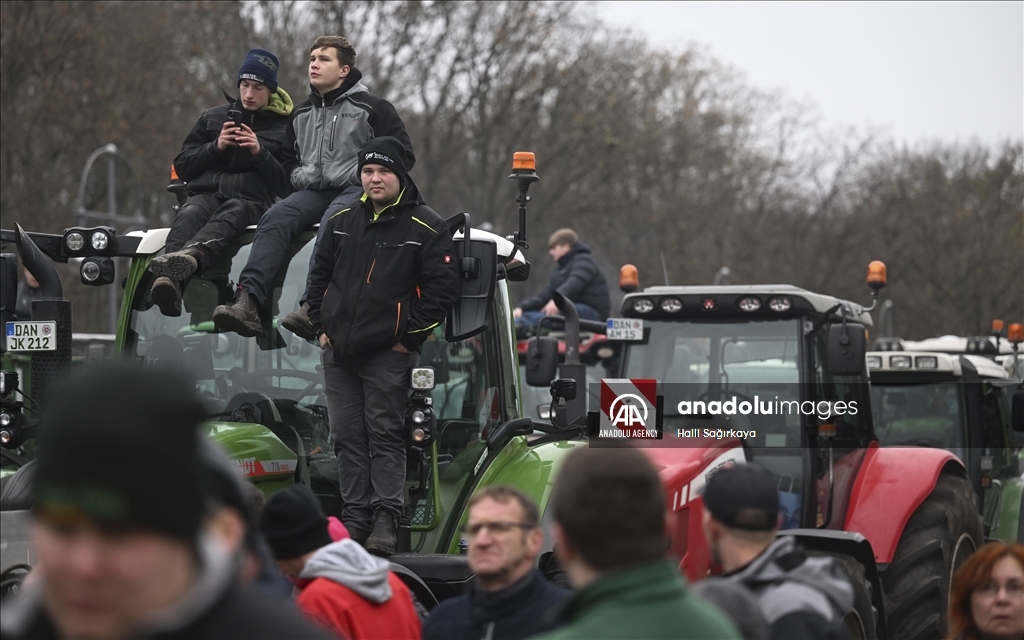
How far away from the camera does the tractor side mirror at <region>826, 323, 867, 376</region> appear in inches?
344

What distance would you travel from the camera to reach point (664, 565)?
2.49 metres

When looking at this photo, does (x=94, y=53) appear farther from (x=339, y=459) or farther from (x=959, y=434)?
(x=339, y=459)

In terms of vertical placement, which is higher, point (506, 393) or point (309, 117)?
point (309, 117)

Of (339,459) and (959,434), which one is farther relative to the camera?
(959,434)

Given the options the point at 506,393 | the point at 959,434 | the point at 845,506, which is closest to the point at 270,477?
the point at 506,393

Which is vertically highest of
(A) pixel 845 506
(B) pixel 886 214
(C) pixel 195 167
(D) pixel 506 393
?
(B) pixel 886 214

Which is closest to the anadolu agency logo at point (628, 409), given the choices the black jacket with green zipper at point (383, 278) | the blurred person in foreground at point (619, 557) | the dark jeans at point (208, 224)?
the black jacket with green zipper at point (383, 278)

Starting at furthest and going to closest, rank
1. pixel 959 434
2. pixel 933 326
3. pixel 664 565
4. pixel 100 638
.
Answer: pixel 933 326 → pixel 959 434 → pixel 664 565 → pixel 100 638

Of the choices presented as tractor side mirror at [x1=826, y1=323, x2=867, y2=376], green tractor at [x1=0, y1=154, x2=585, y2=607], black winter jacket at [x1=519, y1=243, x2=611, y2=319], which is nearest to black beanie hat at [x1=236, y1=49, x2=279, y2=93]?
green tractor at [x1=0, y1=154, x2=585, y2=607]

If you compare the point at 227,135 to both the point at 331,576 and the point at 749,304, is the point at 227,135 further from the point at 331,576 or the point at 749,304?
the point at 749,304

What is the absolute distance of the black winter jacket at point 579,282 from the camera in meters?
13.0

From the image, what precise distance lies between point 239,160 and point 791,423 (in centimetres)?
411

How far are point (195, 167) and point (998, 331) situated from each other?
46.0 ft

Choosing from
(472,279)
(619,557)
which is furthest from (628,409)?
(619,557)
